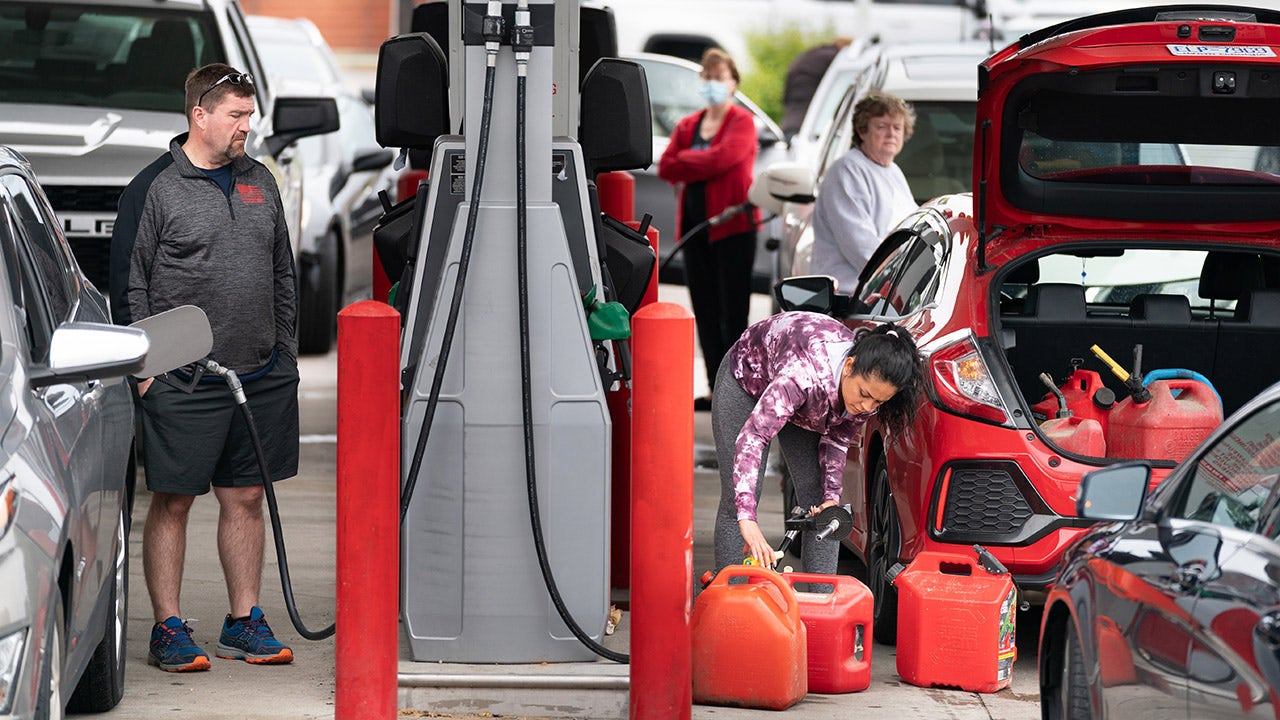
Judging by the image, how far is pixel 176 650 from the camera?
22.8ft

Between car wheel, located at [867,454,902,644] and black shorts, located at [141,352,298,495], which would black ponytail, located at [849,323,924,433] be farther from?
black shorts, located at [141,352,298,495]

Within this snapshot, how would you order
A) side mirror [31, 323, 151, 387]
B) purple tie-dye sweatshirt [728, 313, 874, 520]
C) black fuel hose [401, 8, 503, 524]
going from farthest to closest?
1. purple tie-dye sweatshirt [728, 313, 874, 520]
2. black fuel hose [401, 8, 503, 524]
3. side mirror [31, 323, 151, 387]

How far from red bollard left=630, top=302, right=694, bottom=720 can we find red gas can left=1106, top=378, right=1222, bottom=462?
1990mm

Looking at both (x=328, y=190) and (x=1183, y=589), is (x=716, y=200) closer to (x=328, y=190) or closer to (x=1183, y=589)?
(x=328, y=190)

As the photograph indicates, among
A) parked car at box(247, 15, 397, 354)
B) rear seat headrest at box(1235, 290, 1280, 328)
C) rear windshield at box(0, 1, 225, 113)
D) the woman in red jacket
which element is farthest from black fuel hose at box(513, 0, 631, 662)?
parked car at box(247, 15, 397, 354)

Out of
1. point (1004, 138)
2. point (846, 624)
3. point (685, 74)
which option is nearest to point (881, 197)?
point (1004, 138)

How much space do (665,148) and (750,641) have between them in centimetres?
845

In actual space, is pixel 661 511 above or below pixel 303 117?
below

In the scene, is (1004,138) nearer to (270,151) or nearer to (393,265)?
(393,265)

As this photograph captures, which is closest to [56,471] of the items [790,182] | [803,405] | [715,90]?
[803,405]

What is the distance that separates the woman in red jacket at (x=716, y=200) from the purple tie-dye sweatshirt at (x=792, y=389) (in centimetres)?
564

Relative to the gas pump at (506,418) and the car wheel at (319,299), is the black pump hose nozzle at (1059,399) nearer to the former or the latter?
the gas pump at (506,418)

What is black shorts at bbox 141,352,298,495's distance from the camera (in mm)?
6945

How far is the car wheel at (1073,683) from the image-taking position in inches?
207
